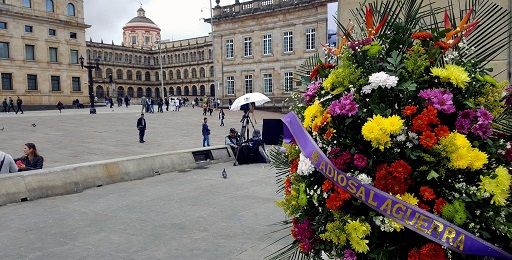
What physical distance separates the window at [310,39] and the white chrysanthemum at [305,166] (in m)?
40.0

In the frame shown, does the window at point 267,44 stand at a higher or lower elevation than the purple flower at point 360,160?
higher

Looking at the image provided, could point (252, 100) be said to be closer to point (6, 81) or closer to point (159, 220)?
point (159, 220)

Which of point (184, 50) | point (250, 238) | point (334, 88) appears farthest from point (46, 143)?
point (184, 50)

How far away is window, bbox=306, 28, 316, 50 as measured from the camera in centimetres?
4106

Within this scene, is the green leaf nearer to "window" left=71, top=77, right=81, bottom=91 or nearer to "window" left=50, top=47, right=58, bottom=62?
"window" left=50, top=47, right=58, bottom=62

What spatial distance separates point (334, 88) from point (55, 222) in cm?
539

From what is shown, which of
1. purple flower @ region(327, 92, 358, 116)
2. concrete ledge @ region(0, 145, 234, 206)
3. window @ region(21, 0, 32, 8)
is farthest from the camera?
window @ region(21, 0, 32, 8)

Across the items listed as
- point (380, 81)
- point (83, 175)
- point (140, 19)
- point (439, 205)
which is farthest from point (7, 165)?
point (140, 19)

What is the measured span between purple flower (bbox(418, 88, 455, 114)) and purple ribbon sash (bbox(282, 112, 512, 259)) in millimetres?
527

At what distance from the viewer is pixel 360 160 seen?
7.09 feet

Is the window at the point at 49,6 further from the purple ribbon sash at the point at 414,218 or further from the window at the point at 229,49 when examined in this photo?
the purple ribbon sash at the point at 414,218

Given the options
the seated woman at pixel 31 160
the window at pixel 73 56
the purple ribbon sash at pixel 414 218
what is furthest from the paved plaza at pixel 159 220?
the window at pixel 73 56

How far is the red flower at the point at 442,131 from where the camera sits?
203 centimetres

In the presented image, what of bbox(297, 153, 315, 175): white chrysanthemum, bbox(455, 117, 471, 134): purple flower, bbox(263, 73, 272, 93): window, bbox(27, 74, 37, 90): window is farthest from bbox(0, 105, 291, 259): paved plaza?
bbox(27, 74, 37, 90): window
